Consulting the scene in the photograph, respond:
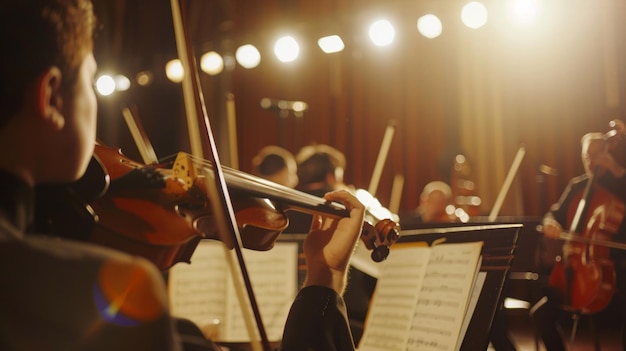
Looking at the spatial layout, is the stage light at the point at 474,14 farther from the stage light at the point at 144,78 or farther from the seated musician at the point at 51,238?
the seated musician at the point at 51,238

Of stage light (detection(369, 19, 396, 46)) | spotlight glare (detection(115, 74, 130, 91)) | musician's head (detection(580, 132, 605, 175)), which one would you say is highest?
stage light (detection(369, 19, 396, 46))

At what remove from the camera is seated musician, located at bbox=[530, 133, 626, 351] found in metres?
2.91

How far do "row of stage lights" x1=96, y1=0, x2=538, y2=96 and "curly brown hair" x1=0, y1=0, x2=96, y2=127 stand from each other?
12.2 ft

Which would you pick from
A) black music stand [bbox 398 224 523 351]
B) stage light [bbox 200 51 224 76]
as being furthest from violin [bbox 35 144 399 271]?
stage light [bbox 200 51 224 76]

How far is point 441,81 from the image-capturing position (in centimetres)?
625

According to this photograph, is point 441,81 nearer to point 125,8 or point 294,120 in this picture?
point 294,120

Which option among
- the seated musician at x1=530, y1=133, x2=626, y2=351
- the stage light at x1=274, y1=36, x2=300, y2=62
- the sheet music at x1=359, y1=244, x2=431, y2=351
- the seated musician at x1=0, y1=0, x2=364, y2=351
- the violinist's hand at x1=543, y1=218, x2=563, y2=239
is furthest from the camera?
the stage light at x1=274, y1=36, x2=300, y2=62

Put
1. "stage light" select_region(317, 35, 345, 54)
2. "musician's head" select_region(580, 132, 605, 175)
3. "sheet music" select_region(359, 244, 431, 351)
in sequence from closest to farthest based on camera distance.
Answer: "sheet music" select_region(359, 244, 431, 351) → "musician's head" select_region(580, 132, 605, 175) → "stage light" select_region(317, 35, 345, 54)

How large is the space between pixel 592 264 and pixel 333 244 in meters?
2.10

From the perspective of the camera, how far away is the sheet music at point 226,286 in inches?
83.6

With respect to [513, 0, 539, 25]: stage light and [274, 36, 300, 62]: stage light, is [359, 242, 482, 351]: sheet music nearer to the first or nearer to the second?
[513, 0, 539, 25]: stage light

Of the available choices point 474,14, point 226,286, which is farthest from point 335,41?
point 226,286

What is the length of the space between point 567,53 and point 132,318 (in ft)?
17.0

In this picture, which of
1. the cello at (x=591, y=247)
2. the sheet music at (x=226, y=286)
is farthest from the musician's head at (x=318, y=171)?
the sheet music at (x=226, y=286)
